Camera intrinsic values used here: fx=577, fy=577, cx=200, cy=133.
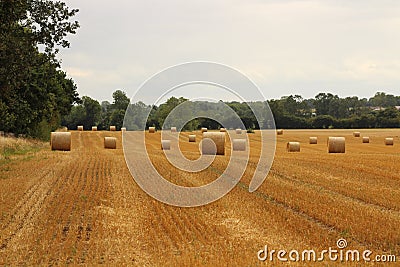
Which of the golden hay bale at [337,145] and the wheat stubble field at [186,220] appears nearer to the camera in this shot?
the wheat stubble field at [186,220]

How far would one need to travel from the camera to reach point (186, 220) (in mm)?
12898

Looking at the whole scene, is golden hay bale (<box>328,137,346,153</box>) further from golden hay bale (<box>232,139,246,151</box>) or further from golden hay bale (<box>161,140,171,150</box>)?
golden hay bale (<box>161,140,171,150</box>)

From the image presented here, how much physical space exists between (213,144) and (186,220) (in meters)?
17.9

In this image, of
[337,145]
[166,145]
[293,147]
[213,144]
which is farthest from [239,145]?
[213,144]

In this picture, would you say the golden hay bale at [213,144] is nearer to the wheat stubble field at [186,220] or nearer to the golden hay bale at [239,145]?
the golden hay bale at [239,145]

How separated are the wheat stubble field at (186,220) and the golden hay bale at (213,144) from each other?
33.0ft

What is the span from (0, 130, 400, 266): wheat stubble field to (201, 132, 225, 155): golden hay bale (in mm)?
10057

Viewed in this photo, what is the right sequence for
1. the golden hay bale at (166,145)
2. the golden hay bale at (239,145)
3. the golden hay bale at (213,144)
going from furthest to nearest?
the golden hay bale at (166,145), the golden hay bale at (239,145), the golden hay bale at (213,144)

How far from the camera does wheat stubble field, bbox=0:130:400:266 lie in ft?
33.4

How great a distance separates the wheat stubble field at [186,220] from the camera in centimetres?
1019

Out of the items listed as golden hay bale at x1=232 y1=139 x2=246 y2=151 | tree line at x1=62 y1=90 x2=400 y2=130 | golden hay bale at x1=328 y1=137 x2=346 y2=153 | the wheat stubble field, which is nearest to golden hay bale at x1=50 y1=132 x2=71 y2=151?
golden hay bale at x1=232 y1=139 x2=246 y2=151

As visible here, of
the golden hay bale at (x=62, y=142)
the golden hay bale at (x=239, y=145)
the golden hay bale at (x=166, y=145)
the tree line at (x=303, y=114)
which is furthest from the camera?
the tree line at (x=303, y=114)

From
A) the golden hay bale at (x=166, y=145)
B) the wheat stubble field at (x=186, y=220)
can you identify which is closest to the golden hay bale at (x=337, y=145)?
the golden hay bale at (x=166, y=145)

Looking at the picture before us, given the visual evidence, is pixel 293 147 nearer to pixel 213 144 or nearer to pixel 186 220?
pixel 213 144
